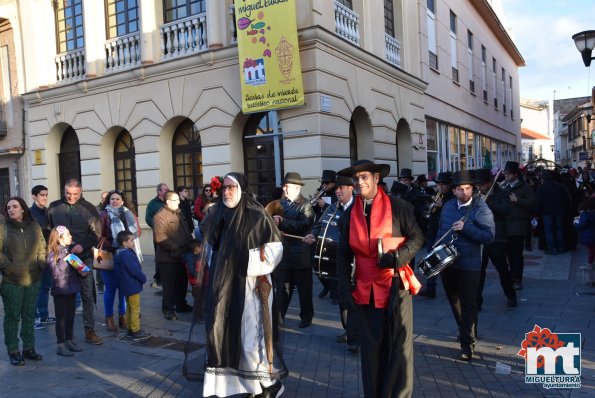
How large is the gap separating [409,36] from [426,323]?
1241 cm

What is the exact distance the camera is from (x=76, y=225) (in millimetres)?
6992

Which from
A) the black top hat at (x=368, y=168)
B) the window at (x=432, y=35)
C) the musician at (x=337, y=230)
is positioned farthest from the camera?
the window at (x=432, y=35)

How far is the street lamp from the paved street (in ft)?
22.1

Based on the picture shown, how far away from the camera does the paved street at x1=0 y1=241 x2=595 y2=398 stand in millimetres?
4777

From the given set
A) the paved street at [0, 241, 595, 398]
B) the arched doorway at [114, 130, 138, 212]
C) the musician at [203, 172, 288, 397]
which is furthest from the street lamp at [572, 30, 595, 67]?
the arched doorway at [114, 130, 138, 212]

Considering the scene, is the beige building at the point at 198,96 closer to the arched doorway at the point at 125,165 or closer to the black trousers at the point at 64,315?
the arched doorway at the point at 125,165

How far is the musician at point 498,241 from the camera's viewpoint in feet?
23.0

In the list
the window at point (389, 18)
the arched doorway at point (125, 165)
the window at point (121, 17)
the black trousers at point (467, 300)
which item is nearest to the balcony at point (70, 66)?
the window at point (121, 17)

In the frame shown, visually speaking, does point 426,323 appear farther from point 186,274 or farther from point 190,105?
point 190,105

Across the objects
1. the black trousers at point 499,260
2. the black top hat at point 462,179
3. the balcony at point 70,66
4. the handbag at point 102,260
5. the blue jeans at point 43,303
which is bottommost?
the blue jeans at point 43,303

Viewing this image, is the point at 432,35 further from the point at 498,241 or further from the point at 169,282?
the point at 169,282

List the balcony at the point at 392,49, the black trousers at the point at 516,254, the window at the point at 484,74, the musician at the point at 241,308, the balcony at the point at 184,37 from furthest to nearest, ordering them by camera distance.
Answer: the window at the point at 484,74 < the balcony at the point at 392,49 < the balcony at the point at 184,37 < the black trousers at the point at 516,254 < the musician at the point at 241,308

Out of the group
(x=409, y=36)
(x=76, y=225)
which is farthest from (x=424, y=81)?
(x=76, y=225)

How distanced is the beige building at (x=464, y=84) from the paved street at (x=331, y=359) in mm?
9604
